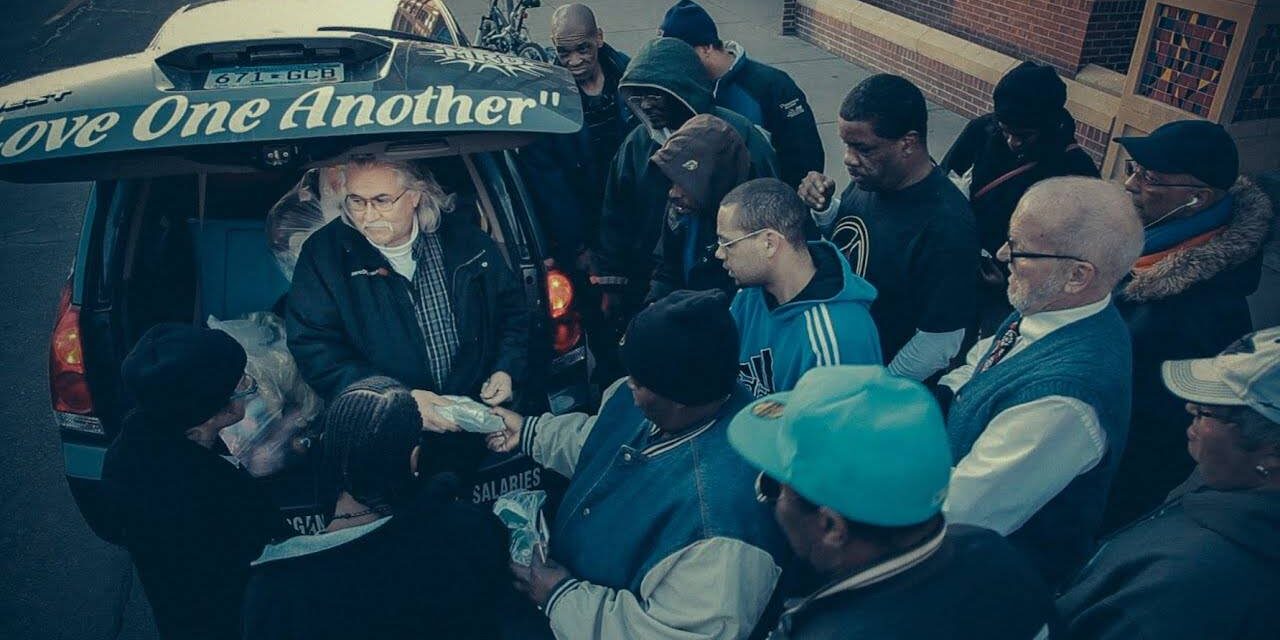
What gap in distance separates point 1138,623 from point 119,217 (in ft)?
11.4

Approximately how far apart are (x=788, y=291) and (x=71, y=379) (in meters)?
2.60

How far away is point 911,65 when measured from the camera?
9836 mm

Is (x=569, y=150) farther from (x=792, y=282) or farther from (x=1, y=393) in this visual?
(x=1, y=393)

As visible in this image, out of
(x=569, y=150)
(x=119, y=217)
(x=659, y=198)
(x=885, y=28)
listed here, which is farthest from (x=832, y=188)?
(x=885, y=28)

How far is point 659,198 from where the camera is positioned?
4156mm

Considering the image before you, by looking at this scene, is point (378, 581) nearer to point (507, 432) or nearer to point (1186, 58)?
point (507, 432)

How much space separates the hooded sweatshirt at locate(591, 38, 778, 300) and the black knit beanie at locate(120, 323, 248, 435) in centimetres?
211

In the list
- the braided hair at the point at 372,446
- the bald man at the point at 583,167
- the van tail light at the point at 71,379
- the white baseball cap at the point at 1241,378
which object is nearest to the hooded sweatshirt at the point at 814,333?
the white baseball cap at the point at 1241,378

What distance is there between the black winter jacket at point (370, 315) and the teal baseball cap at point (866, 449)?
1.88 meters

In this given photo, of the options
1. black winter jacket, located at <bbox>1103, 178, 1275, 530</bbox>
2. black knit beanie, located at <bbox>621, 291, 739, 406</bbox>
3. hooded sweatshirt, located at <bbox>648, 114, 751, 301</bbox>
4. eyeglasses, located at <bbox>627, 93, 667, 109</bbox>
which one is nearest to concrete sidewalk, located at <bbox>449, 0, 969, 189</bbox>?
eyeglasses, located at <bbox>627, 93, 667, 109</bbox>

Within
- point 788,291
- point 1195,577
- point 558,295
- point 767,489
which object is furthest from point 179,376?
point 1195,577

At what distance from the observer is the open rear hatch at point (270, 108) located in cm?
269

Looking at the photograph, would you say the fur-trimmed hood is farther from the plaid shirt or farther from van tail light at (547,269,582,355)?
the plaid shirt

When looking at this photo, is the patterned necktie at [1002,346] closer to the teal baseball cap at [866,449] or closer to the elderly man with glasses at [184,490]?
the teal baseball cap at [866,449]
